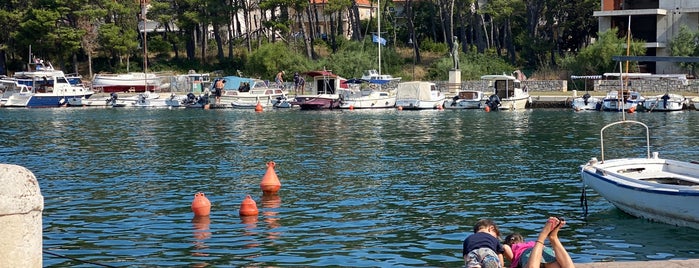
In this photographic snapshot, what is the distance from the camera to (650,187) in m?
20.8

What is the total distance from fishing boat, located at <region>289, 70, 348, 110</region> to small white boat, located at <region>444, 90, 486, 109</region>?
29.4 ft

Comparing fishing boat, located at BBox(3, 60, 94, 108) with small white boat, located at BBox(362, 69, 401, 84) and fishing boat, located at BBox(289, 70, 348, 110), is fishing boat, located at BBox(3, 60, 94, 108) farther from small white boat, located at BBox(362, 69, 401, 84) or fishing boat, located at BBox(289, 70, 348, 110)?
small white boat, located at BBox(362, 69, 401, 84)

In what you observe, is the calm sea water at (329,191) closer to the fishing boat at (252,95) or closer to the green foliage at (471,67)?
the fishing boat at (252,95)

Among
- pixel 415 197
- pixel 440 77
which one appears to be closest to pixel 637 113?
pixel 440 77

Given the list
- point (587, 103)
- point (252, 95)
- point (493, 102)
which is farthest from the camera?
point (252, 95)

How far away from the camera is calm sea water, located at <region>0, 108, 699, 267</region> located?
63.0 feet

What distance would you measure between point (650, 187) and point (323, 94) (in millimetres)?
57098

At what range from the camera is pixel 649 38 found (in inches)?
3233

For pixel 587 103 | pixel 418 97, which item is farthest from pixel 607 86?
pixel 418 97

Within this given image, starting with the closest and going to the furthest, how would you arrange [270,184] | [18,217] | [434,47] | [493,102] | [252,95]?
[18,217] → [270,184] → [493,102] → [252,95] → [434,47]

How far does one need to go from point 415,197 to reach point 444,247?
7003mm

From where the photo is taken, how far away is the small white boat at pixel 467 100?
234 feet

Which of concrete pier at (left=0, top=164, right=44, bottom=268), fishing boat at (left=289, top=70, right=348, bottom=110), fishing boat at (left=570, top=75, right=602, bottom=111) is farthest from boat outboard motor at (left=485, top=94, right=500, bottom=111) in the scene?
concrete pier at (left=0, top=164, right=44, bottom=268)

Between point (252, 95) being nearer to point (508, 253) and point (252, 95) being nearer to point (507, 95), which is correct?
point (507, 95)
